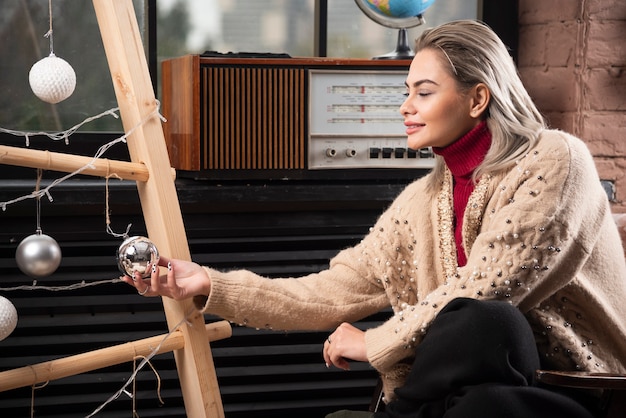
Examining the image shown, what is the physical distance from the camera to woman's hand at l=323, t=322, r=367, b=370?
4.87ft

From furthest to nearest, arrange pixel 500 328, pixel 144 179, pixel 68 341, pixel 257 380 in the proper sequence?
pixel 257 380 < pixel 68 341 < pixel 144 179 < pixel 500 328

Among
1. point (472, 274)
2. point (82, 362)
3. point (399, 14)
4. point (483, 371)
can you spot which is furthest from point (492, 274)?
point (399, 14)

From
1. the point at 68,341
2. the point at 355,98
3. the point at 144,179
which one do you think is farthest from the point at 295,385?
the point at 144,179

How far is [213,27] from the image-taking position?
2184 millimetres

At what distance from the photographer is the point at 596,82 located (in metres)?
2.17

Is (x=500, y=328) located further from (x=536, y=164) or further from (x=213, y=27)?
(x=213, y=27)

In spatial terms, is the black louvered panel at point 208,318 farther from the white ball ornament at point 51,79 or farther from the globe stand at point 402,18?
the white ball ornament at point 51,79

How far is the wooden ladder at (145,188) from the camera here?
1.37 metres

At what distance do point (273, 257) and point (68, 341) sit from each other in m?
0.45

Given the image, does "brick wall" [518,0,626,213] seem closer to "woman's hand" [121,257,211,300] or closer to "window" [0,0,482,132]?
"window" [0,0,482,132]

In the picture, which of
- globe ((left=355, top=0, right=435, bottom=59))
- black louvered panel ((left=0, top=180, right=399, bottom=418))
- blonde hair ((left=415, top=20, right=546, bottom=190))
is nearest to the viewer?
blonde hair ((left=415, top=20, right=546, bottom=190))

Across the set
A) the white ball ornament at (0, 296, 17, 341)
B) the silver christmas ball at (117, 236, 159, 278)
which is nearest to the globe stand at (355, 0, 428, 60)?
the silver christmas ball at (117, 236, 159, 278)

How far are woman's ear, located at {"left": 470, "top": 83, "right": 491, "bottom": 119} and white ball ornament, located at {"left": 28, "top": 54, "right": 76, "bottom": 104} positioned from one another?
0.63 m

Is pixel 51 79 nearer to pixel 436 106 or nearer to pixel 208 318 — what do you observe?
pixel 436 106
